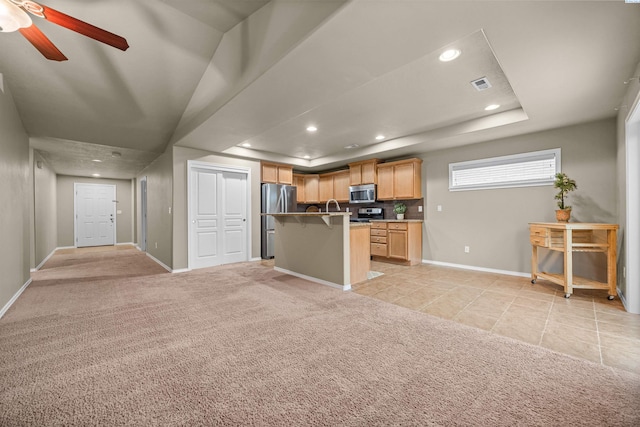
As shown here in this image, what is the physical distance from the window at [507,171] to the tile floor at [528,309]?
1.58 metres

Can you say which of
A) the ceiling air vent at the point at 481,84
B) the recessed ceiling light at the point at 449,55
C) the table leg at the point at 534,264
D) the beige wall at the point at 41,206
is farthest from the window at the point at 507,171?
the beige wall at the point at 41,206

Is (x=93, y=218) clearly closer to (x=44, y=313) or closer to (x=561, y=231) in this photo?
(x=44, y=313)

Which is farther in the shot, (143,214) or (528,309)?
(143,214)

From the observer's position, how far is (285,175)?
675 cm

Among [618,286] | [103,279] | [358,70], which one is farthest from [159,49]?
[618,286]

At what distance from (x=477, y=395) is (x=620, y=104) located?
3.82 meters

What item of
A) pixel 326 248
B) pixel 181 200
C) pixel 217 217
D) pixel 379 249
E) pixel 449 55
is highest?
pixel 449 55

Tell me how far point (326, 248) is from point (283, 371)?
88.6 inches

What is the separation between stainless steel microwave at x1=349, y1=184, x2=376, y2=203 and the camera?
6.13 m

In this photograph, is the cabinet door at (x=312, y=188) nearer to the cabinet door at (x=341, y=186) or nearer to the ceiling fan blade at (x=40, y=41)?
the cabinet door at (x=341, y=186)

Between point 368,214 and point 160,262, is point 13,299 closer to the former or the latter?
point 160,262

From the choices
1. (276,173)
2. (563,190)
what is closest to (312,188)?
(276,173)

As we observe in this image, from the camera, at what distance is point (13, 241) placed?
125 inches

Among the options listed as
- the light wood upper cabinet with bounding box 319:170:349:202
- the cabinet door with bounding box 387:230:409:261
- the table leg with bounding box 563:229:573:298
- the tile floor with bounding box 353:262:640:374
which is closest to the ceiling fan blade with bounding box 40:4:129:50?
the tile floor with bounding box 353:262:640:374
